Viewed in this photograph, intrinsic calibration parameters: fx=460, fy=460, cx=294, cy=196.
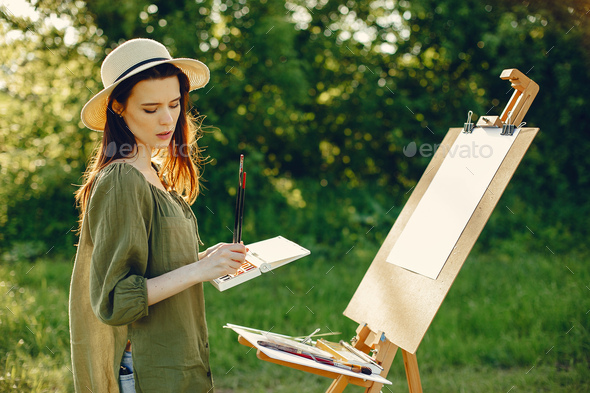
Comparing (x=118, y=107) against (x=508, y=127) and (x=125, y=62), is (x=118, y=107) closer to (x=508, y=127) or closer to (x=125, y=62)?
(x=125, y=62)

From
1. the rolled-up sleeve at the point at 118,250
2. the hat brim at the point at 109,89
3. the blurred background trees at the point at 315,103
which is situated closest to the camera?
the rolled-up sleeve at the point at 118,250

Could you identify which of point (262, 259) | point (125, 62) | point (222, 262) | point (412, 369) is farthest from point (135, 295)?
point (412, 369)

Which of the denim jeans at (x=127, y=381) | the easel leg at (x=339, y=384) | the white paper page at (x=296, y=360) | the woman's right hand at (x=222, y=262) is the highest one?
the woman's right hand at (x=222, y=262)

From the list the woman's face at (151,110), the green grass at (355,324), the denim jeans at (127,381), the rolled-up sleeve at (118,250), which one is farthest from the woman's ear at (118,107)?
the green grass at (355,324)

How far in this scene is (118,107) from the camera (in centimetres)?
134

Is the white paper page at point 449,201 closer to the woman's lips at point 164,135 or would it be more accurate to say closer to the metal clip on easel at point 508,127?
the metal clip on easel at point 508,127

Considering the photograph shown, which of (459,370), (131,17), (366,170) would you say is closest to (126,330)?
(459,370)

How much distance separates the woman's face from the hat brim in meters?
0.05

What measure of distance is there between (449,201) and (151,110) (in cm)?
107

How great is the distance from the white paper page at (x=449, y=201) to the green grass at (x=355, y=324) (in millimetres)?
A: 1326

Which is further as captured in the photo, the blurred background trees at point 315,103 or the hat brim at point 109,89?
the blurred background trees at point 315,103

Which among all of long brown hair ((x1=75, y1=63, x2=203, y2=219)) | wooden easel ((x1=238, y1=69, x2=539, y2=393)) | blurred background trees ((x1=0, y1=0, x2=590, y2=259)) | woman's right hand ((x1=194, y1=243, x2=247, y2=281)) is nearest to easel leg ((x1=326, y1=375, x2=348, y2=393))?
wooden easel ((x1=238, y1=69, x2=539, y2=393))

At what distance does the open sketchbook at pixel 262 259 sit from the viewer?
1.32m

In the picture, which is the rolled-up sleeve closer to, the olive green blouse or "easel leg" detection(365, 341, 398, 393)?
the olive green blouse
